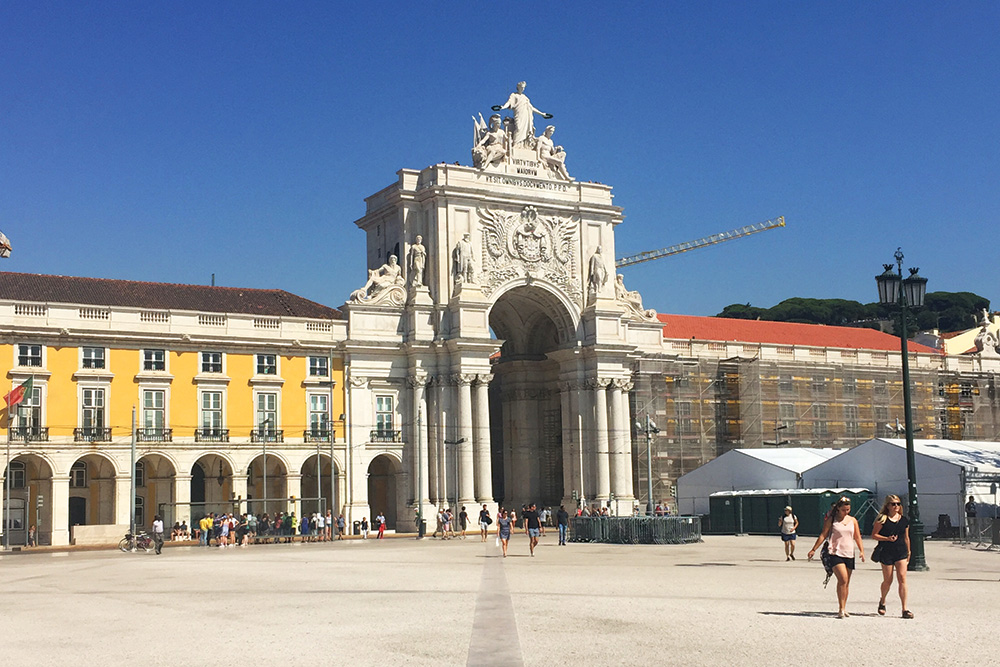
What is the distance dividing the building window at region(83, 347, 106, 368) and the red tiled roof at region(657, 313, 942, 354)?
38.1 m

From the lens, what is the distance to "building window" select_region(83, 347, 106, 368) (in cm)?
5991

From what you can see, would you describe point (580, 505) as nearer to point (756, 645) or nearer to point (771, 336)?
point (771, 336)

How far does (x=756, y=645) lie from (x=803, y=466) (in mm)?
44043

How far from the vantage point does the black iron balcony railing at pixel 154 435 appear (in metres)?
60.3

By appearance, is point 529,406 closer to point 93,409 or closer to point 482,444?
point 482,444

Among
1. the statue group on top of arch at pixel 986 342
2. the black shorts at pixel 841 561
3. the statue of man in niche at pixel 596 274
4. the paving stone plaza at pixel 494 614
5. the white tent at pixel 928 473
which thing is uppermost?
the statue of man in niche at pixel 596 274

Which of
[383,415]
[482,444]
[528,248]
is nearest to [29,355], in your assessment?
[383,415]

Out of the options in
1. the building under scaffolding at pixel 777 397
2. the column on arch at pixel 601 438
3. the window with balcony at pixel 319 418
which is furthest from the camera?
the building under scaffolding at pixel 777 397

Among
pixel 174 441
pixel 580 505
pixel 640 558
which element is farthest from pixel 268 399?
pixel 640 558

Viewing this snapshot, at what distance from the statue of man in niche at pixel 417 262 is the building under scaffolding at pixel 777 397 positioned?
50.3ft

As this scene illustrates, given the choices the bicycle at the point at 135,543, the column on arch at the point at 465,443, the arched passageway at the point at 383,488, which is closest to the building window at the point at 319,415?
the arched passageway at the point at 383,488

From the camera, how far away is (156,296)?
65.3 metres

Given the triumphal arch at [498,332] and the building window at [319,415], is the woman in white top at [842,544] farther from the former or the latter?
the building window at [319,415]

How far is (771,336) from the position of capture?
3637 inches
